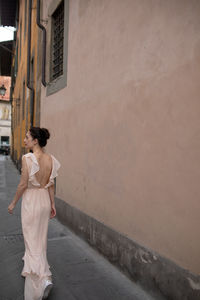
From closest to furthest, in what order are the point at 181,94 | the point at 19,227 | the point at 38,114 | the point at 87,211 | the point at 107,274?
1. the point at 181,94
2. the point at 107,274
3. the point at 87,211
4. the point at 19,227
5. the point at 38,114

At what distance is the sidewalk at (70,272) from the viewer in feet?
10.0

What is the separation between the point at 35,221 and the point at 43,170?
0.53 meters

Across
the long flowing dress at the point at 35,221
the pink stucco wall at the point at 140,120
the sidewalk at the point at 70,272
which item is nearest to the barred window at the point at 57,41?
the pink stucco wall at the point at 140,120

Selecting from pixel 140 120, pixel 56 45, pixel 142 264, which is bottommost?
pixel 142 264

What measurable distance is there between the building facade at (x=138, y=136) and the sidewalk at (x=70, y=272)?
16 centimetres

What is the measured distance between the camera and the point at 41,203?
3049 millimetres

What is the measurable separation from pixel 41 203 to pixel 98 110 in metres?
1.85

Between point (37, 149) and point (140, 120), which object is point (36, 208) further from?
point (140, 120)

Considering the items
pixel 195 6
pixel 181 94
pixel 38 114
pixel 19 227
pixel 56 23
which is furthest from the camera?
pixel 38 114

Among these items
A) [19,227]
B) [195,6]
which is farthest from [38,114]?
[195,6]

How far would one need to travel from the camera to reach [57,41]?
271 inches

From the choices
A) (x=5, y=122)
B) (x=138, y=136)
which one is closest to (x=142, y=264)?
(x=138, y=136)

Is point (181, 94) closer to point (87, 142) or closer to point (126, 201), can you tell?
point (126, 201)

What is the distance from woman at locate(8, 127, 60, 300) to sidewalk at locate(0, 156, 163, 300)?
26 centimetres
